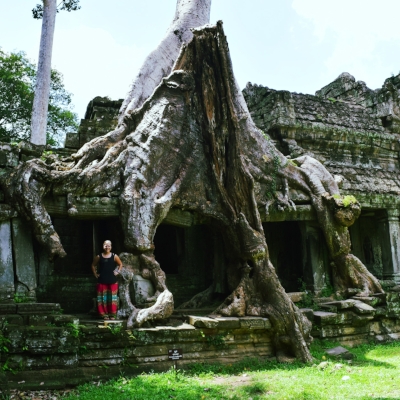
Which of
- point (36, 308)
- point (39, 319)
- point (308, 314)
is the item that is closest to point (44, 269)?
point (36, 308)

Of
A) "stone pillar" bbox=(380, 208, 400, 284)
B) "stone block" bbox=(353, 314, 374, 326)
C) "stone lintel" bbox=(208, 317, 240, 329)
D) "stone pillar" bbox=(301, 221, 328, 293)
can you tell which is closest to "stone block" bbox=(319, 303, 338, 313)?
"stone block" bbox=(353, 314, 374, 326)

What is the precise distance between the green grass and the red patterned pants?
1075 millimetres

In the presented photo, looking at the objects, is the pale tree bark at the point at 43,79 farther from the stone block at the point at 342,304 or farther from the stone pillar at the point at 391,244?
the stone pillar at the point at 391,244

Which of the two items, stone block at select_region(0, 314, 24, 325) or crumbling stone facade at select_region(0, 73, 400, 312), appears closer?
stone block at select_region(0, 314, 24, 325)

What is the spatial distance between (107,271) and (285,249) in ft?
15.7

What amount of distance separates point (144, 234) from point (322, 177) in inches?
154

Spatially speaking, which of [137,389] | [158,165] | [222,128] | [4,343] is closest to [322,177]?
[222,128]

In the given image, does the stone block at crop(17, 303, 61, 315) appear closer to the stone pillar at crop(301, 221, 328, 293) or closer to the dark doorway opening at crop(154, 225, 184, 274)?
the dark doorway opening at crop(154, 225, 184, 274)

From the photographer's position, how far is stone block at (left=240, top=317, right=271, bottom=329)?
668cm

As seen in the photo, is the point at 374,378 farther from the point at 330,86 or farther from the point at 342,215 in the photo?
the point at 330,86

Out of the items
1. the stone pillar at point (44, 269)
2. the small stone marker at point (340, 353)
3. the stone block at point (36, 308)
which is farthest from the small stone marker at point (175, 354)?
the stone pillar at point (44, 269)

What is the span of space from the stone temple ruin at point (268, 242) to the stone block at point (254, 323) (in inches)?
0.6

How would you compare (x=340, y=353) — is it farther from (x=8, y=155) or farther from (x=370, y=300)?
(x=8, y=155)

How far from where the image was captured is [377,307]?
27.7 feet
